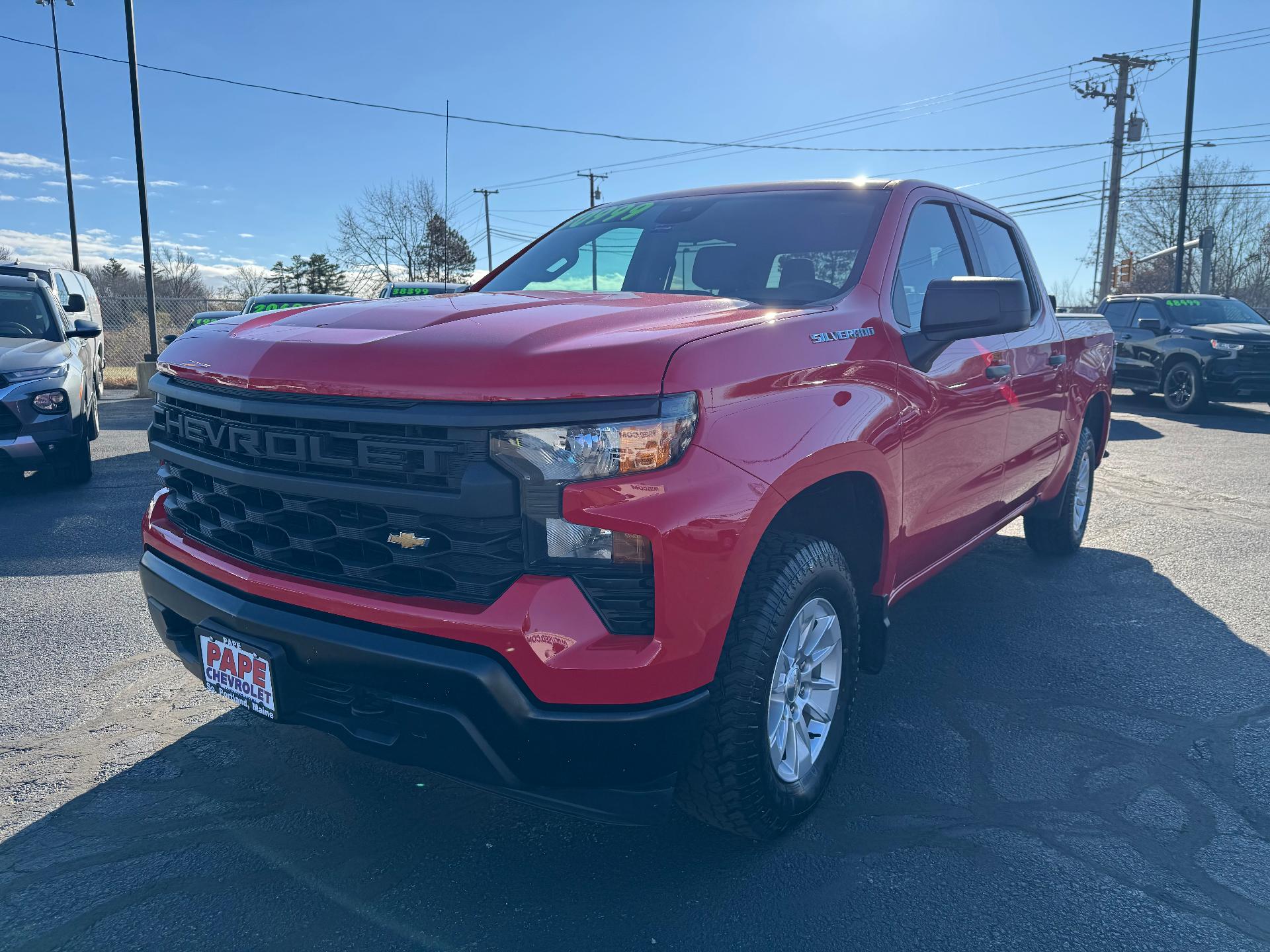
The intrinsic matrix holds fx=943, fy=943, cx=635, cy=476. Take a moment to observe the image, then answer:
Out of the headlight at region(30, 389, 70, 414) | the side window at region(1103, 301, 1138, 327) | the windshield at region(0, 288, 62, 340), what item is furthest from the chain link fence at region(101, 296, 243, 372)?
the side window at region(1103, 301, 1138, 327)

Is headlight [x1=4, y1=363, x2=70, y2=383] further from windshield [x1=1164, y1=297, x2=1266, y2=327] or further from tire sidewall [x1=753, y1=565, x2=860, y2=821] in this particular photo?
windshield [x1=1164, y1=297, x2=1266, y2=327]

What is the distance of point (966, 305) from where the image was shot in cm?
293

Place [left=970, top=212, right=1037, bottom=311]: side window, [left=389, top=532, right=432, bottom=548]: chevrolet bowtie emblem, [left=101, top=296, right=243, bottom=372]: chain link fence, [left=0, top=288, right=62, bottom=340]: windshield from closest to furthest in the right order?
1. [left=389, top=532, right=432, bottom=548]: chevrolet bowtie emblem
2. [left=970, top=212, right=1037, bottom=311]: side window
3. [left=0, top=288, right=62, bottom=340]: windshield
4. [left=101, top=296, right=243, bottom=372]: chain link fence

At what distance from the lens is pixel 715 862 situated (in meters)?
2.52

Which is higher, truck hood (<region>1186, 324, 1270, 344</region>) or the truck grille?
truck hood (<region>1186, 324, 1270, 344</region>)

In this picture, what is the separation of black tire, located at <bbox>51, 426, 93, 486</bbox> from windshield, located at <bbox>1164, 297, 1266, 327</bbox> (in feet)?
46.4

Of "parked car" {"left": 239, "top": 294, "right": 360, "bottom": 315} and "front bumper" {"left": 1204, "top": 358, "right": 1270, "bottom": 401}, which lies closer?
"parked car" {"left": 239, "top": 294, "right": 360, "bottom": 315}

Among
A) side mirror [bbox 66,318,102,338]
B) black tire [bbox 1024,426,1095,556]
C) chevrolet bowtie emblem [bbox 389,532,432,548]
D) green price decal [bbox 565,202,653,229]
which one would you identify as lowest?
black tire [bbox 1024,426,1095,556]

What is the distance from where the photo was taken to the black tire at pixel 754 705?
2236 millimetres

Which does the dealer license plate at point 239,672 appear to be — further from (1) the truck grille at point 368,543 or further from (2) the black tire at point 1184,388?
(2) the black tire at point 1184,388

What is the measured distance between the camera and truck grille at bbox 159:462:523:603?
A: 6.78 feet

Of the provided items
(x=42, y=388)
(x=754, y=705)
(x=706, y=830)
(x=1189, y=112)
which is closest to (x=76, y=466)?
(x=42, y=388)

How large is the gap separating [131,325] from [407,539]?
2679cm

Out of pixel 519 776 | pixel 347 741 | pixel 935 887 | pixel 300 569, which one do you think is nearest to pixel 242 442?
pixel 300 569
